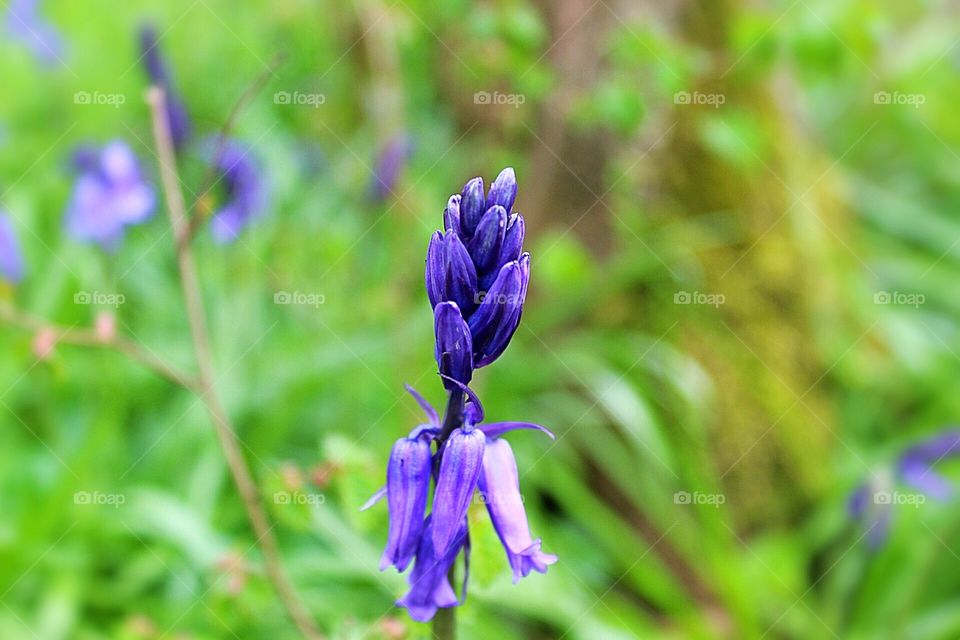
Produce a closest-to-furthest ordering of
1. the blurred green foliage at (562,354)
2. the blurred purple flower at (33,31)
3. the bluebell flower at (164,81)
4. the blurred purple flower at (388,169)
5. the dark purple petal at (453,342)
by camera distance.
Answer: the dark purple petal at (453,342) < the bluebell flower at (164,81) < the blurred green foliage at (562,354) < the blurred purple flower at (388,169) < the blurred purple flower at (33,31)

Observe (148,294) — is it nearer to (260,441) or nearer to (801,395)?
(260,441)

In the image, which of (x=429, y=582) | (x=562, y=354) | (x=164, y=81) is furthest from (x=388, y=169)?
(x=429, y=582)

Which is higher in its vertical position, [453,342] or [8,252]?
[8,252]

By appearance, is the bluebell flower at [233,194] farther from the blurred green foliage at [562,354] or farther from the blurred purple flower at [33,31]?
the blurred purple flower at [33,31]

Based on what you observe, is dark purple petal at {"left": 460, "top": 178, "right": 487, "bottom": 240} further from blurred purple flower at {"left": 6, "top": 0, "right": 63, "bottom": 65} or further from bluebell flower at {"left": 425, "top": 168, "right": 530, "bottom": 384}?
blurred purple flower at {"left": 6, "top": 0, "right": 63, "bottom": 65}

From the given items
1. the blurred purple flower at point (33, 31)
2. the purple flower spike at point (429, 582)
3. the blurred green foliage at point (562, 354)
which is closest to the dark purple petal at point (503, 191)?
the purple flower spike at point (429, 582)

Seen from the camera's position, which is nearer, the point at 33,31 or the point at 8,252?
the point at 8,252

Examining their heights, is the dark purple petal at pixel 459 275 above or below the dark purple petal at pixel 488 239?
below

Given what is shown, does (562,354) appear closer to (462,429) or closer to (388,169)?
Answer: (388,169)

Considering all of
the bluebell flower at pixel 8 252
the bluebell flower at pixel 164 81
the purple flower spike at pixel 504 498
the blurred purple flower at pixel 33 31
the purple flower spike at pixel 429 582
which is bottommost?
the purple flower spike at pixel 429 582
